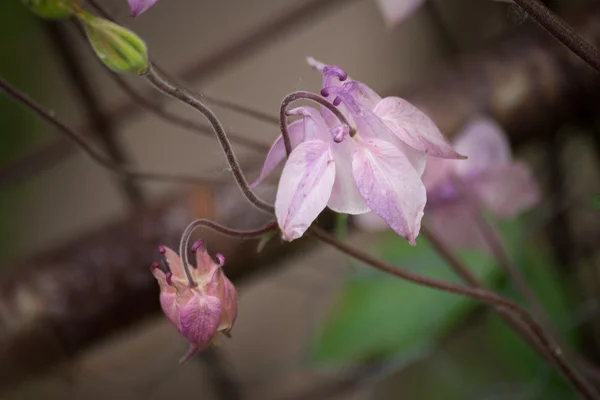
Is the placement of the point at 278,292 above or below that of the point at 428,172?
below

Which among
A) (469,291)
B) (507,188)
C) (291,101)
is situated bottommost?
(507,188)

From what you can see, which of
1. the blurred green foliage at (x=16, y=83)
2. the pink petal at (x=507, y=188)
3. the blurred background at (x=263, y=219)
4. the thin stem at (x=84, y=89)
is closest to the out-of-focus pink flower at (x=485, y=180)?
the pink petal at (x=507, y=188)

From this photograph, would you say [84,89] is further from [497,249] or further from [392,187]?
[392,187]

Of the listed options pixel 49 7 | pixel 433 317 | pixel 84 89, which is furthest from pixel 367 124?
pixel 84 89

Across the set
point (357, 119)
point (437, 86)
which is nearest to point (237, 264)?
point (437, 86)

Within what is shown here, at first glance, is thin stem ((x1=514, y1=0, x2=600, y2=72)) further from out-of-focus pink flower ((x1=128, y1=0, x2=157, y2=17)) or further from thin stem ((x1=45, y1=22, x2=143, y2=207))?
thin stem ((x1=45, y1=22, x2=143, y2=207))

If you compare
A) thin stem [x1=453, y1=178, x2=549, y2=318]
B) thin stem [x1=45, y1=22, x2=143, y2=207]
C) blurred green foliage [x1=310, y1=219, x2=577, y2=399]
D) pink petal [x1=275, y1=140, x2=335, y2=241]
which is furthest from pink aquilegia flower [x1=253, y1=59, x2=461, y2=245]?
thin stem [x1=45, y1=22, x2=143, y2=207]

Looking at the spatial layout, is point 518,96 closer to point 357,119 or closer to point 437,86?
point 437,86
